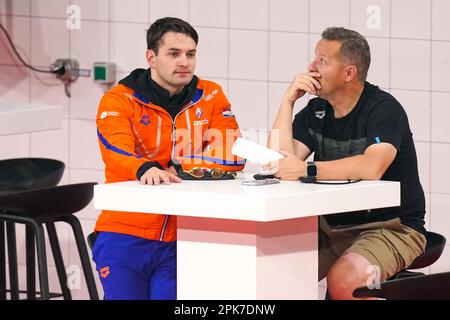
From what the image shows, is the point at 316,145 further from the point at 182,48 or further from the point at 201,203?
the point at 201,203

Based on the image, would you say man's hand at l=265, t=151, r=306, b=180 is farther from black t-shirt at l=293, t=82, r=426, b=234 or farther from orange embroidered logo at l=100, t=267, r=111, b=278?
orange embroidered logo at l=100, t=267, r=111, b=278

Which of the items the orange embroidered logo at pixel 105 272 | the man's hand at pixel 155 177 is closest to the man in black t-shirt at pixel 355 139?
the man's hand at pixel 155 177

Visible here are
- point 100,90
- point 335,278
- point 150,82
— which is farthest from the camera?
point 100,90

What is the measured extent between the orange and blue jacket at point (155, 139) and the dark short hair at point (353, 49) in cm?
50

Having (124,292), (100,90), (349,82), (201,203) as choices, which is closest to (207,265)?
(201,203)

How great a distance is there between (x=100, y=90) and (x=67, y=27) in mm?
395

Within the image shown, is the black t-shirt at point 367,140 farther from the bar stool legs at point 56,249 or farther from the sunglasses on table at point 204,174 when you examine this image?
the bar stool legs at point 56,249

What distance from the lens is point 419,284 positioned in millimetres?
3012

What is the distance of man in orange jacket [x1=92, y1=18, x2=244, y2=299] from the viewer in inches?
141

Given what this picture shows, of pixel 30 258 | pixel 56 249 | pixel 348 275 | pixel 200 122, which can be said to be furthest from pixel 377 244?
pixel 30 258

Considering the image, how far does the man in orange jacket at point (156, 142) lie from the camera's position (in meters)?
3.58

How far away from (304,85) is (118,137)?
75cm

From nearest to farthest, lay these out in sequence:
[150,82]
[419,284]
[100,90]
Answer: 1. [419,284]
2. [150,82]
3. [100,90]

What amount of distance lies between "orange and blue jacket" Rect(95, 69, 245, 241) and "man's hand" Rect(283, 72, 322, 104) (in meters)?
0.25
